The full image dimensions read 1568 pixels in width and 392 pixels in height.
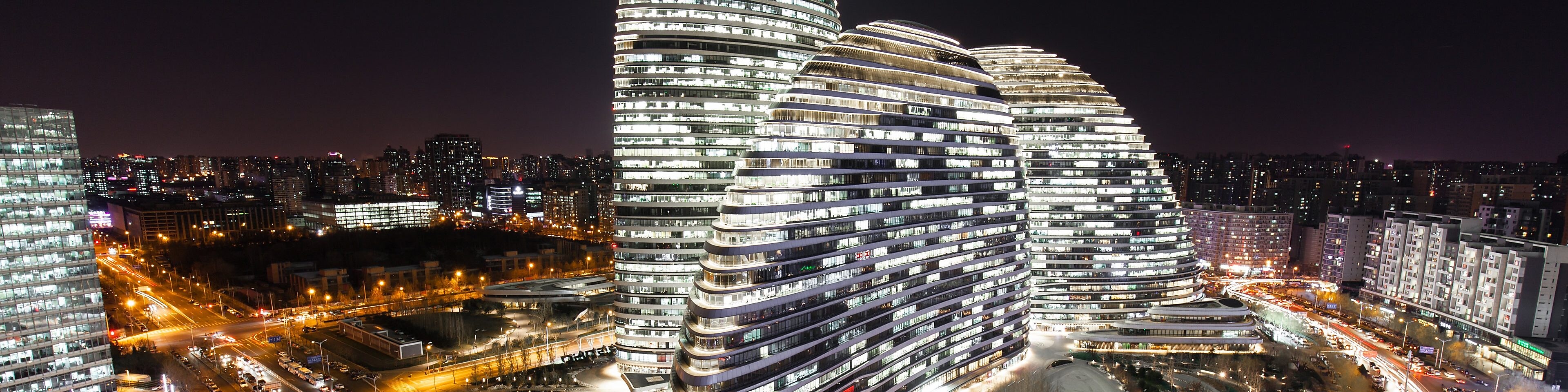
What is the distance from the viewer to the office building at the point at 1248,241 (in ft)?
521

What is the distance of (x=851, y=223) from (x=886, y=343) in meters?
14.4

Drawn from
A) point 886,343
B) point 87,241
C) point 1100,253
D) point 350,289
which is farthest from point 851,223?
point 350,289

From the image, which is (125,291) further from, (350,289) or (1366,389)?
(1366,389)

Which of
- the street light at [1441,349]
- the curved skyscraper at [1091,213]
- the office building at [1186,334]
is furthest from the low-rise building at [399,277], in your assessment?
the street light at [1441,349]

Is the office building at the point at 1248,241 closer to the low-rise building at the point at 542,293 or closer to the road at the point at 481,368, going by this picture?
the low-rise building at the point at 542,293

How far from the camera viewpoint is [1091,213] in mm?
105250

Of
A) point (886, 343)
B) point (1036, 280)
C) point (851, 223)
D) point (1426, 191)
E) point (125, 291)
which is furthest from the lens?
point (1426, 191)

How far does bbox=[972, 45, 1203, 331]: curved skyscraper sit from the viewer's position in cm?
10438

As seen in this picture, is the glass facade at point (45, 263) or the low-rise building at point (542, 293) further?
the low-rise building at point (542, 293)

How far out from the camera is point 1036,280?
344 ft

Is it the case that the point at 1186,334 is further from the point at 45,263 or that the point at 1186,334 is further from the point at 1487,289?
the point at 45,263

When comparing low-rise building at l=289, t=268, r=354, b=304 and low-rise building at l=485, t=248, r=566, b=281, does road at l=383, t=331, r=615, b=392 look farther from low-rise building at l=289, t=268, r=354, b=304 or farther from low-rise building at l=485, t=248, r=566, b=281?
low-rise building at l=485, t=248, r=566, b=281

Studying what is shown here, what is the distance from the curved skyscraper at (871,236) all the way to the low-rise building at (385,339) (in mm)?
52270

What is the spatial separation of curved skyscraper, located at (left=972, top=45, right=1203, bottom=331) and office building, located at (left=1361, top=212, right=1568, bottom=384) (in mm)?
38704
